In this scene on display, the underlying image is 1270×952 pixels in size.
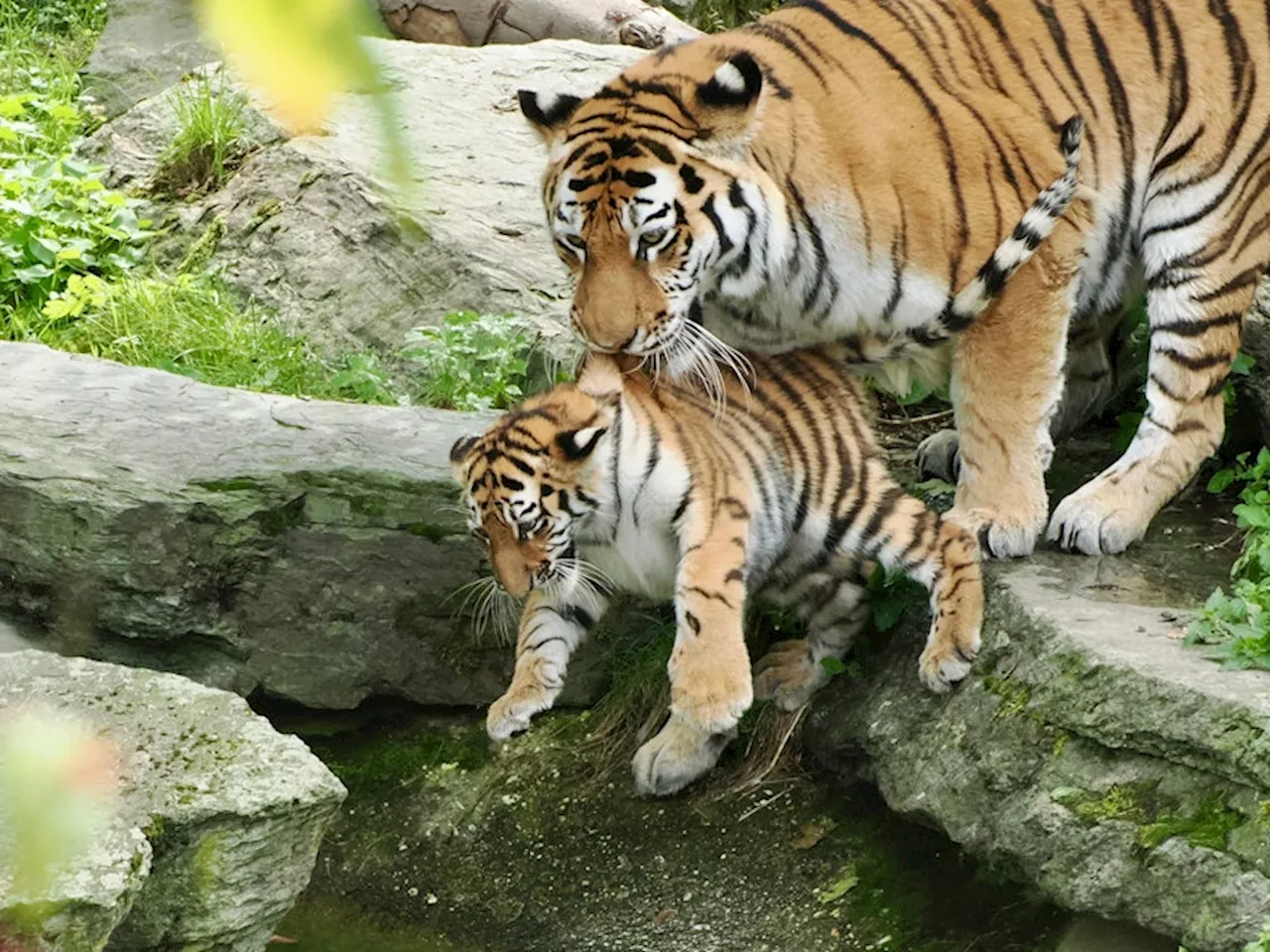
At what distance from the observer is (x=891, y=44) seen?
4.06m

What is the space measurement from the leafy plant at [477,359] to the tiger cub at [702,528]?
1138mm

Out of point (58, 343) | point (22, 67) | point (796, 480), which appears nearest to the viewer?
point (796, 480)

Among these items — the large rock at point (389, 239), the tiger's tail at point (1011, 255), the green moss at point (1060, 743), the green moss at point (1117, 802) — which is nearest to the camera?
the green moss at point (1117, 802)

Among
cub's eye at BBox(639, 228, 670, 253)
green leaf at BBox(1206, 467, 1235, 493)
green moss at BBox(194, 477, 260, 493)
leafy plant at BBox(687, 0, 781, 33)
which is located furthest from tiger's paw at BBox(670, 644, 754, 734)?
leafy plant at BBox(687, 0, 781, 33)

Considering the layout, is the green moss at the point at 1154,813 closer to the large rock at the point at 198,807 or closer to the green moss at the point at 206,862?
the large rock at the point at 198,807

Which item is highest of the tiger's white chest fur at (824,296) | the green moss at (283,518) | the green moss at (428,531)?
the tiger's white chest fur at (824,296)

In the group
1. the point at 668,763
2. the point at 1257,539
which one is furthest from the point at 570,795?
the point at 1257,539

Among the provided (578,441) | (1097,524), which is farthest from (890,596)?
(578,441)

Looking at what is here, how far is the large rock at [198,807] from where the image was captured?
295 centimetres

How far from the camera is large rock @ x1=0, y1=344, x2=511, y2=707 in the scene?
4.11 meters

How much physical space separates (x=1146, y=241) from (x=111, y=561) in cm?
262

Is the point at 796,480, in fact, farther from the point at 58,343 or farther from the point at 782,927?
the point at 58,343

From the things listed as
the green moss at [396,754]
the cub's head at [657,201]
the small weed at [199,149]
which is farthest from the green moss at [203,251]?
the cub's head at [657,201]

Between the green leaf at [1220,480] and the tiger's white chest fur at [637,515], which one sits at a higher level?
the green leaf at [1220,480]
